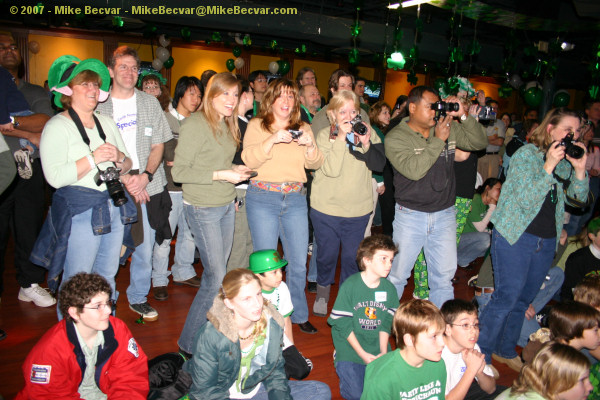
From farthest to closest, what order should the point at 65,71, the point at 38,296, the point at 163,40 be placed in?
the point at 163,40 → the point at 38,296 → the point at 65,71

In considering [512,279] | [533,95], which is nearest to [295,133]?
[512,279]

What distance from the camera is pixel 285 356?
2.39m

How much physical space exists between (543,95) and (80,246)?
9304 millimetres

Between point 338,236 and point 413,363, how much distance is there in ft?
4.27

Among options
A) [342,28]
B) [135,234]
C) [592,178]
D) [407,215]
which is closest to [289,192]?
[407,215]

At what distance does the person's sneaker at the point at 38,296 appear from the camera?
331 cm

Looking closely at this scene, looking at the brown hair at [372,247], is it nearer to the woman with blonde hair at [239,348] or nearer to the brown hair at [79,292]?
the woman with blonde hair at [239,348]

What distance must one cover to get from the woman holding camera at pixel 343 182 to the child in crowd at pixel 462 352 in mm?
962

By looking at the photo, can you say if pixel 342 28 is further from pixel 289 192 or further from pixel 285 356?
pixel 285 356

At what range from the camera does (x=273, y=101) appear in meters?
2.90

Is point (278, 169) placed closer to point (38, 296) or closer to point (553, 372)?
point (553, 372)

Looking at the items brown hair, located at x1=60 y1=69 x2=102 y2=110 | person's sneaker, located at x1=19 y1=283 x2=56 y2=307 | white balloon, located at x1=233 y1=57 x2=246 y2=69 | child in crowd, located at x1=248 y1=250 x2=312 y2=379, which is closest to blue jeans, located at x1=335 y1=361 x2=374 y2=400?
child in crowd, located at x1=248 y1=250 x2=312 y2=379

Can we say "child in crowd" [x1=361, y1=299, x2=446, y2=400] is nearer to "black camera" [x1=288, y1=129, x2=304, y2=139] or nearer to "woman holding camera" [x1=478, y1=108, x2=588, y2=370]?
"woman holding camera" [x1=478, y1=108, x2=588, y2=370]

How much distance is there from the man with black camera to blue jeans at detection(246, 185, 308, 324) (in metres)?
0.62
